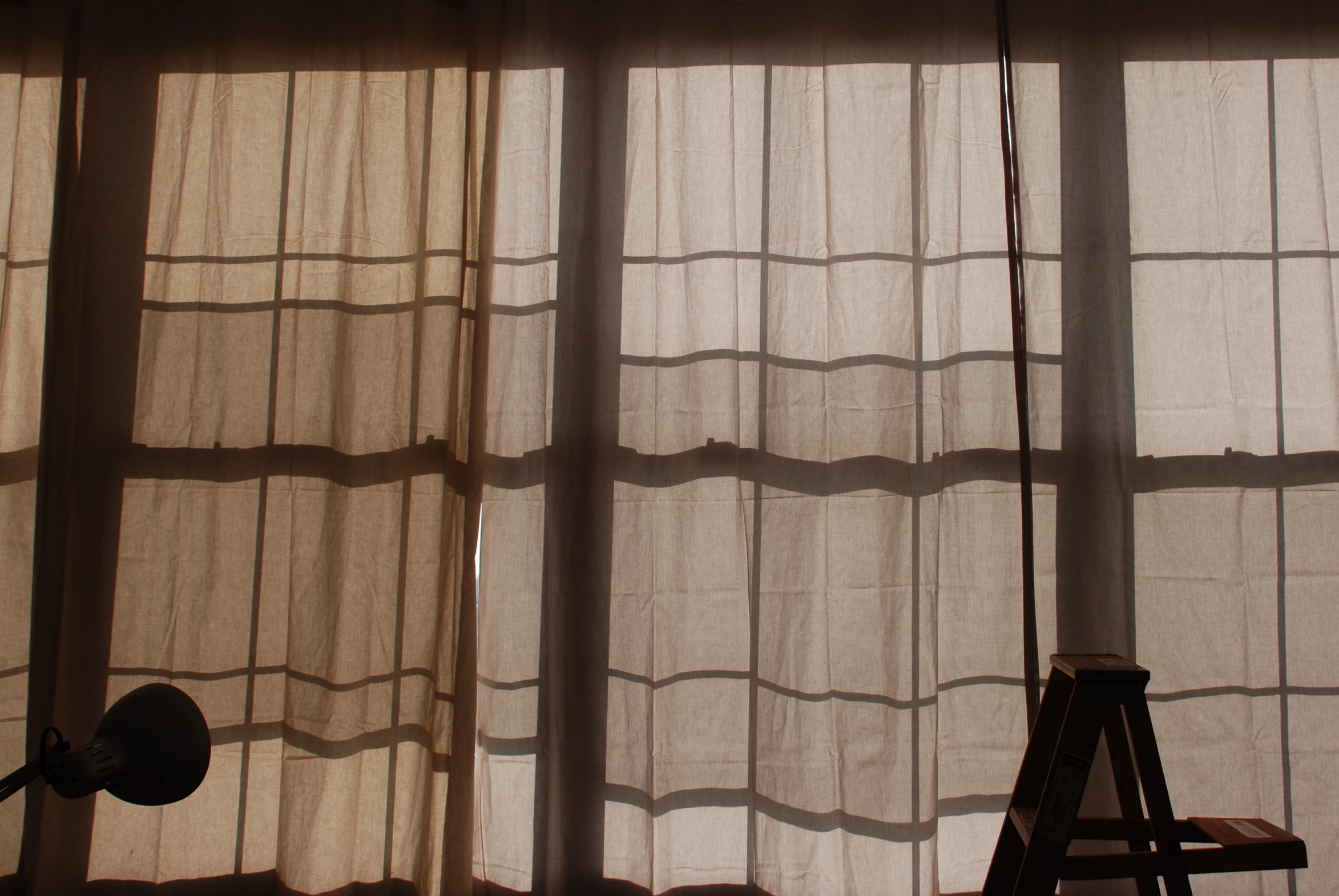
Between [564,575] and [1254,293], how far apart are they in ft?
5.57

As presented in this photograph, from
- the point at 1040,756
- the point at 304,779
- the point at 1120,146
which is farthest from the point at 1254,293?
the point at 304,779

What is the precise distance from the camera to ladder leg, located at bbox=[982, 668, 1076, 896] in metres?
1.38

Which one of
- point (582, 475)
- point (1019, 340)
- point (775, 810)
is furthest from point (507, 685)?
point (1019, 340)

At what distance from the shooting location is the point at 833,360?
1.76m

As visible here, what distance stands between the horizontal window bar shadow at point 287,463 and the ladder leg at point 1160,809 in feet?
4.69

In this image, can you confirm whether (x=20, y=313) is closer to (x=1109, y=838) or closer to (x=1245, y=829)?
(x=1109, y=838)

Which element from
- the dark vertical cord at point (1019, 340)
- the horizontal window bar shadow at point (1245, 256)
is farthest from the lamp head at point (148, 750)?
the horizontal window bar shadow at point (1245, 256)

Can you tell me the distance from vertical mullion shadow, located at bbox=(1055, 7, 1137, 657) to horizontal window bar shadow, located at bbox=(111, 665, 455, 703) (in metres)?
1.47

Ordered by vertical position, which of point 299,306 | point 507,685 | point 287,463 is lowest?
point 507,685

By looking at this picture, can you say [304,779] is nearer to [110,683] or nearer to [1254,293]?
[110,683]

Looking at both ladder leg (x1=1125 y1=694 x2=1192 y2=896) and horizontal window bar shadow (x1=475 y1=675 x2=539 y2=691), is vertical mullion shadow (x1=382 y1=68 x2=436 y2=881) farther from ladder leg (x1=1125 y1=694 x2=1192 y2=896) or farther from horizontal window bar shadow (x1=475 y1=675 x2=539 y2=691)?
ladder leg (x1=1125 y1=694 x2=1192 y2=896)

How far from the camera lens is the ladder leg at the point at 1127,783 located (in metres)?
1.34

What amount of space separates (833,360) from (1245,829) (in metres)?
1.15

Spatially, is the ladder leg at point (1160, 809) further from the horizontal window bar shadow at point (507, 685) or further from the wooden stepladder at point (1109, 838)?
the horizontal window bar shadow at point (507, 685)
